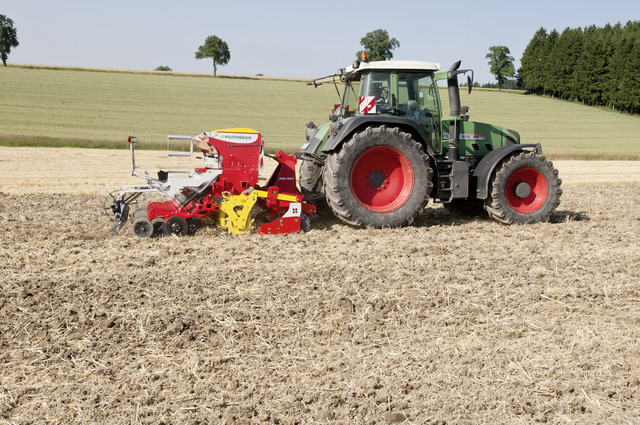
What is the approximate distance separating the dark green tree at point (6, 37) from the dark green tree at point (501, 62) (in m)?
57.6

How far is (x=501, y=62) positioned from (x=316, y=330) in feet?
245

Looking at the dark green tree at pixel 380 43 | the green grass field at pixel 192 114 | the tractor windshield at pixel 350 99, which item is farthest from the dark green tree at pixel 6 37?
the tractor windshield at pixel 350 99

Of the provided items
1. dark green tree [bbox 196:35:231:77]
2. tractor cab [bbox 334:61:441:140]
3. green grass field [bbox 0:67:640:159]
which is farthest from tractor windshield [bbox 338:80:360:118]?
dark green tree [bbox 196:35:231:77]

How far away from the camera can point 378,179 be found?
6855mm

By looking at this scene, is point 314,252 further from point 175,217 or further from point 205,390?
point 205,390

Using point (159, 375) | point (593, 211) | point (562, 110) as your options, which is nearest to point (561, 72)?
point (562, 110)

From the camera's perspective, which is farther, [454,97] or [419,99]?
[454,97]

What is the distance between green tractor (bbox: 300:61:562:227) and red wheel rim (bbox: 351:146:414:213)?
0.01m

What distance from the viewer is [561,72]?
59.3m

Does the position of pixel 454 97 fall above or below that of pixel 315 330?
above

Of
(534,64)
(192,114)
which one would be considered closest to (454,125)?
(192,114)

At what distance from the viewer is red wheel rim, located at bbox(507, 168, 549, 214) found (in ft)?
23.6

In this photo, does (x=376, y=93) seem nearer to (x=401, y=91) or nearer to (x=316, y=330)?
(x=401, y=91)

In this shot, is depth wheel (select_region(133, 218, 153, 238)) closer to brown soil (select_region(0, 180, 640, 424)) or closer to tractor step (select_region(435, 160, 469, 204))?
brown soil (select_region(0, 180, 640, 424))
